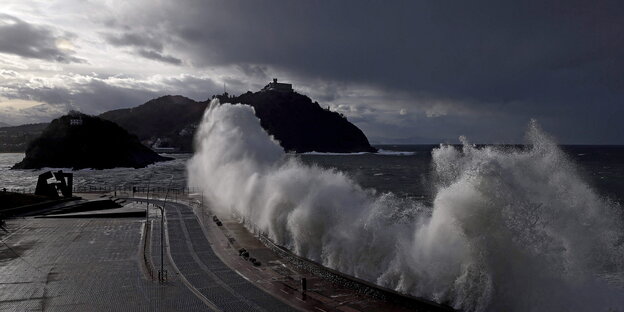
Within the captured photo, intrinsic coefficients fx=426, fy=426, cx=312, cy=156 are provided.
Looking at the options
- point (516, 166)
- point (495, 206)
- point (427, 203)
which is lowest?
point (427, 203)

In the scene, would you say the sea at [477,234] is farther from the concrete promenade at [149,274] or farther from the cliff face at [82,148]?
the cliff face at [82,148]

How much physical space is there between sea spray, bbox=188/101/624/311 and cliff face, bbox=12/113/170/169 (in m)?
136

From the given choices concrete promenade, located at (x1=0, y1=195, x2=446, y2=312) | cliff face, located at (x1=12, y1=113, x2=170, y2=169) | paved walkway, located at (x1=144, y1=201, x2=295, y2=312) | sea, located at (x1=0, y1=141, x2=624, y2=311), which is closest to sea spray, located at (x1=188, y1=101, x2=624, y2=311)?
sea, located at (x1=0, y1=141, x2=624, y2=311)

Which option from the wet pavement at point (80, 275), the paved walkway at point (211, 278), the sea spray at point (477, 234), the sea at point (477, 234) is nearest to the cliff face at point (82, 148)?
the wet pavement at point (80, 275)

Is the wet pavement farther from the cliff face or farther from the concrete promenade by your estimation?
the cliff face

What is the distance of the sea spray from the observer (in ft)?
62.0

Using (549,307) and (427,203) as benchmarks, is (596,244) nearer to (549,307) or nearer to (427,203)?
(549,307)

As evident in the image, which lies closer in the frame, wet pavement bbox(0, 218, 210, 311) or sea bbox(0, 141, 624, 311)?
sea bbox(0, 141, 624, 311)

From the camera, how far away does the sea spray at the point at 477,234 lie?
1889 centimetres

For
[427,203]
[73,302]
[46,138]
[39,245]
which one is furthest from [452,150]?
[46,138]

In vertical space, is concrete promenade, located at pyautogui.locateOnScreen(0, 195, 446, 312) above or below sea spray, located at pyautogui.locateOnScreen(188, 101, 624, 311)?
below

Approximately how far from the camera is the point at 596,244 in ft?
101

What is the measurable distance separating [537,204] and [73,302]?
2185 centimetres

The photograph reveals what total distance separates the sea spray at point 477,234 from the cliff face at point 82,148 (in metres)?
136
